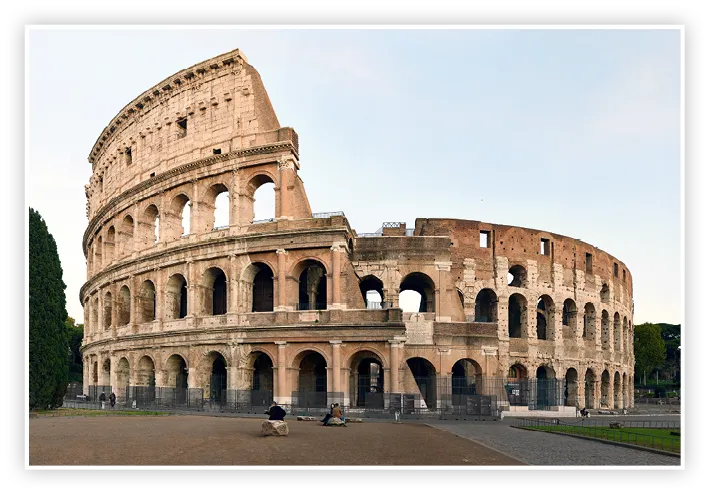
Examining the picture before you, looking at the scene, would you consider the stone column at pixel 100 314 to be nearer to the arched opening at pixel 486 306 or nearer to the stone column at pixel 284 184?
the stone column at pixel 284 184

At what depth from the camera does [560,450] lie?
13125 mm

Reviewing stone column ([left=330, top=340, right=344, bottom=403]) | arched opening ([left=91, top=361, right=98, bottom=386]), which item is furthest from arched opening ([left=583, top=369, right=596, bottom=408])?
arched opening ([left=91, top=361, right=98, bottom=386])

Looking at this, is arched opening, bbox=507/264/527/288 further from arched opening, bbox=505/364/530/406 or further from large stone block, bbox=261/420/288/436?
large stone block, bbox=261/420/288/436

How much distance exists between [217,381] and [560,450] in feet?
65.3

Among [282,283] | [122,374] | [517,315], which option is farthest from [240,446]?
[517,315]

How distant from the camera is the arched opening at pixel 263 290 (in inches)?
1162

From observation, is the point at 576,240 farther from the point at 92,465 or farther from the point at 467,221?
the point at 92,465

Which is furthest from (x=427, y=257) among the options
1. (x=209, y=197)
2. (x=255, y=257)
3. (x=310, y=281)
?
(x=209, y=197)

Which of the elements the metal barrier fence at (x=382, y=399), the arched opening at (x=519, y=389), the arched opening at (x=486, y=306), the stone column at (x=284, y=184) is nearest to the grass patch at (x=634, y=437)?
the metal barrier fence at (x=382, y=399)

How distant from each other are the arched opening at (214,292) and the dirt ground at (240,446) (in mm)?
12102

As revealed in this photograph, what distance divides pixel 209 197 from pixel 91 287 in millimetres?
12869

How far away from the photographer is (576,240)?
3784cm

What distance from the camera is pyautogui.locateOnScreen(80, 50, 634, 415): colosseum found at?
26344mm

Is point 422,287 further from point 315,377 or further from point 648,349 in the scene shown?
point 648,349
